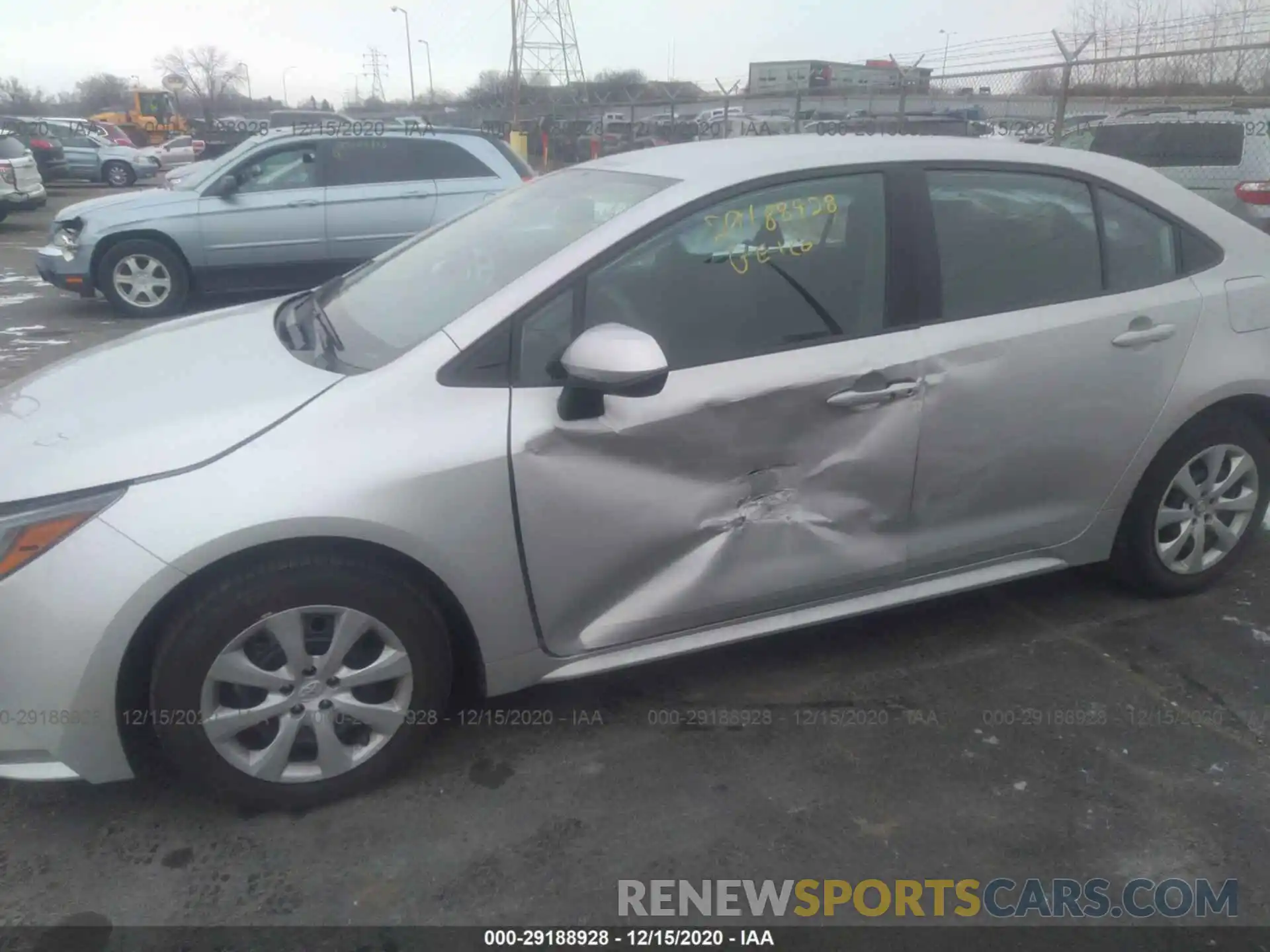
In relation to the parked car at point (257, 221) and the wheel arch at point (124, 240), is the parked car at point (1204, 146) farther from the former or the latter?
the wheel arch at point (124, 240)

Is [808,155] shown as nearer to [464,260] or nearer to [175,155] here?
[464,260]

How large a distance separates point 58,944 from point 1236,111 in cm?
1163

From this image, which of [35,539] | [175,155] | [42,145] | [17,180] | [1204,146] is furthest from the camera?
[175,155]

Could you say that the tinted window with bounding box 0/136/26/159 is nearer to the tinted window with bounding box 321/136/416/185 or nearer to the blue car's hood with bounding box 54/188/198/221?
the blue car's hood with bounding box 54/188/198/221

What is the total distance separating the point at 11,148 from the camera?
53.2ft

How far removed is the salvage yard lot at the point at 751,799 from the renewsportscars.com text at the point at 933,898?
3 centimetres

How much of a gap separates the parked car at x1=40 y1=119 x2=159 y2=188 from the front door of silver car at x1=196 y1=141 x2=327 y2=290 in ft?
66.6

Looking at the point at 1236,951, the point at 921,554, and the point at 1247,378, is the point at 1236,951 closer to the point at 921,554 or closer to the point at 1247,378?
the point at 921,554

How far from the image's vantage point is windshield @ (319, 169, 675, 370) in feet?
9.23

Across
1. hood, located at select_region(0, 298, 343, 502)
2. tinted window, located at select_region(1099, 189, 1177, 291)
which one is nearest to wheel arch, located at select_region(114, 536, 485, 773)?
hood, located at select_region(0, 298, 343, 502)

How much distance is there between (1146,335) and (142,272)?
8.28 metres

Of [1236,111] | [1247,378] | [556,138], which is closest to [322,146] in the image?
[1247,378]

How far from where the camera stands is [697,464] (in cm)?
274

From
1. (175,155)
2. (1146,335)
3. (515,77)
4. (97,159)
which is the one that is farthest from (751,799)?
(175,155)
